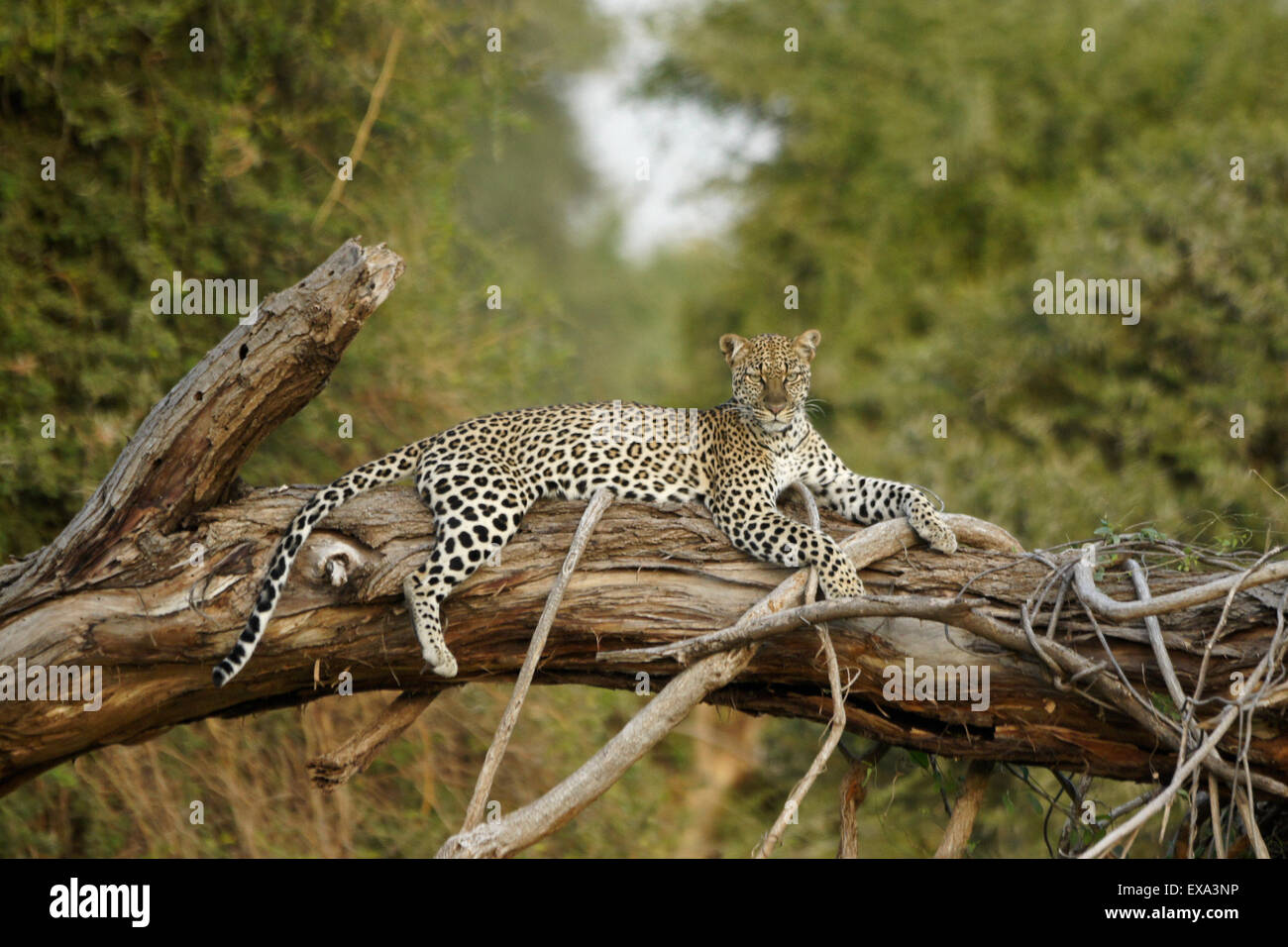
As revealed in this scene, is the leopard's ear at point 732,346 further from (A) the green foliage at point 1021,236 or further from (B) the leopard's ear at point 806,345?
(A) the green foliage at point 1021,236

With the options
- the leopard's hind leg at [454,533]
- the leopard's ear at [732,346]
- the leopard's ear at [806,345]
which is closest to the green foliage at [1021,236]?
the leopard's ear at [806,345]

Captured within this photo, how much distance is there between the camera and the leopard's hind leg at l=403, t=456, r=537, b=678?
5730 millimetres

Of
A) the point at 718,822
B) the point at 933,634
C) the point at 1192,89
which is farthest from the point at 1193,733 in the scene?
the point at 1192,89

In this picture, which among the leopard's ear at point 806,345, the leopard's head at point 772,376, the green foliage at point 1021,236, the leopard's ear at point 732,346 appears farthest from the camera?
the green foliage at point 1021,236

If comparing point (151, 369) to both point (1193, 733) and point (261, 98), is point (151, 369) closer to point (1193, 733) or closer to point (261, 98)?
point (261, 98)

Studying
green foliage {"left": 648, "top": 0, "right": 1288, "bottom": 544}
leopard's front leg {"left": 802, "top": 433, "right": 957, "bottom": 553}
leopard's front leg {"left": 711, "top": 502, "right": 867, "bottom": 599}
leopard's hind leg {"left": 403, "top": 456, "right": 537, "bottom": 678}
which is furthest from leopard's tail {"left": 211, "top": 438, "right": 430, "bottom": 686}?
green foliage {"left": 648, "top": 0, "right": 1288, "bottom": 544}

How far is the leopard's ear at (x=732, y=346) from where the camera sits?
756 cm

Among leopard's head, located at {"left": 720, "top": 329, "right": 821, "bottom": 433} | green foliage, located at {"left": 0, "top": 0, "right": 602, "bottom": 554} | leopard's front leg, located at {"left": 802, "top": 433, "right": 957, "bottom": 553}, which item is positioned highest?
green foliage, located at {"left": 0, "top": 0, "right": 602, "bottom": 554}

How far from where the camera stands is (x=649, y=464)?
7.00 meters

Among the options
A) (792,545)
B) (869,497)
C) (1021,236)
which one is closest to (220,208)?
(869,497)

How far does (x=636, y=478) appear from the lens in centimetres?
683

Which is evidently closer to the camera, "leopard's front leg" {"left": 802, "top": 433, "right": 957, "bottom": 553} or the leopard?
the leopard

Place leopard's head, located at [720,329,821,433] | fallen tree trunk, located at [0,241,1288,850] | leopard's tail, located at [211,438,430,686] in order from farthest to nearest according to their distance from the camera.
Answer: leopard's head, located at [720,329,821,433] < leopard's tail, located at [211,438,430,686] < fallen tree trunk, located at [0,241,1288,850]

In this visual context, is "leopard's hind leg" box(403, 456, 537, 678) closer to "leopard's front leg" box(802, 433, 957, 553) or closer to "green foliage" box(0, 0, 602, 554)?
"leopard's front leg" box(802, 433, 957, 553)
